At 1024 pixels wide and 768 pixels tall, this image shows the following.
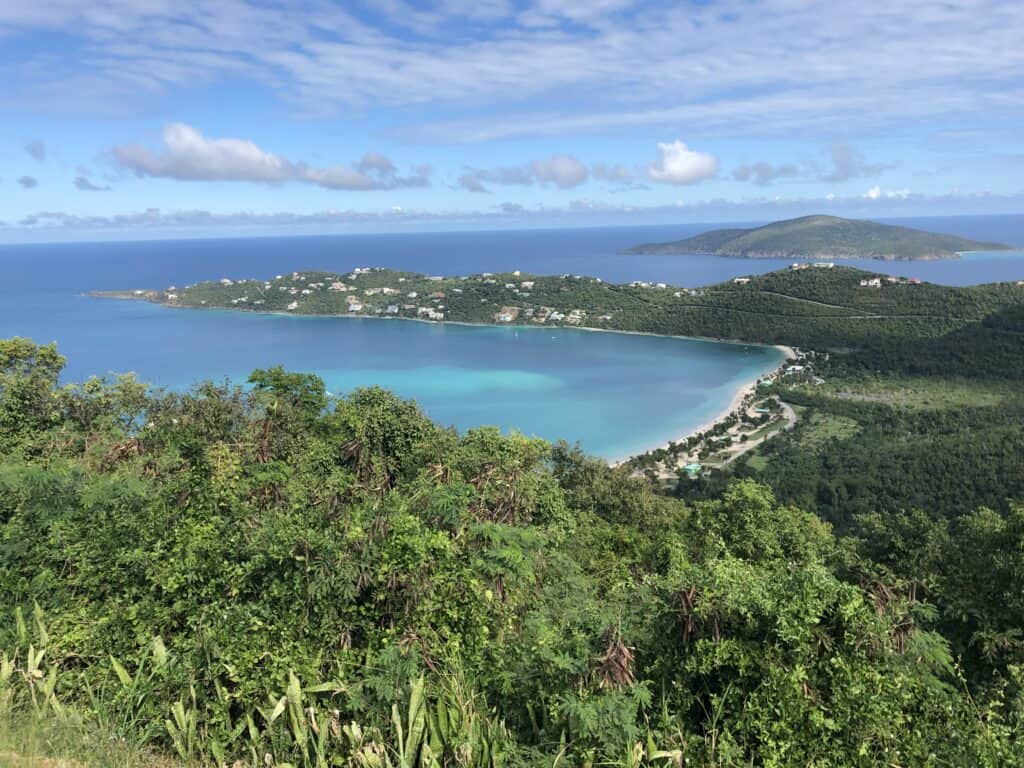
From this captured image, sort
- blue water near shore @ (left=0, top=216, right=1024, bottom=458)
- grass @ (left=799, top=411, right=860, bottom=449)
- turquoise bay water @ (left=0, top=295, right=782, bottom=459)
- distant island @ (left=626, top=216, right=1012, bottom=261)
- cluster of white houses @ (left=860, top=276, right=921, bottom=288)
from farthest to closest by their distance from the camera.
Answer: distant island @ (left=626, top=216, right=1012, bottom=261)
cluster of white houses @ (left=860, top=276, right=921, bottom=288)
blue water near shore @ (left=0, top=216, right=1024, bottom=458)
turquoise bay water @ (left=0, top=295, right=782, bottom=459)
grass @ (left=799, top=411, right=860, bottom=449)

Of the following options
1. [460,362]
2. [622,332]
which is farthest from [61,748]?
[622,332]

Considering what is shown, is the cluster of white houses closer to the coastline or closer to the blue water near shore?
the coastline

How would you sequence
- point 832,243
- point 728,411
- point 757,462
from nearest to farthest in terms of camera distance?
point 757,462 → point 728,411 → point 832,243

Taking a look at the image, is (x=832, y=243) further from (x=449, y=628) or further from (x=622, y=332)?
(x=449, y=628)

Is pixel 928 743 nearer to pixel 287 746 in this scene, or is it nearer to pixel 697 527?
pixel 287 746

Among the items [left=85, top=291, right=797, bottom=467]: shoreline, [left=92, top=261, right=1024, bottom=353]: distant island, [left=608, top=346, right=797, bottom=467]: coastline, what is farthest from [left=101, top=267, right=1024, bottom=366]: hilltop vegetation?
[left=608, top=346, right=797, bottom=467]: coastline

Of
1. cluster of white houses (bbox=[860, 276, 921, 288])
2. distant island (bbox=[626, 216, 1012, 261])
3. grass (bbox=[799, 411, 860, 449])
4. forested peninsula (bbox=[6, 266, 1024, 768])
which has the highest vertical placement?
distant island (bbox=[626, 216, 1012, 261])

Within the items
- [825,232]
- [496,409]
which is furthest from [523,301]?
[825,232]
